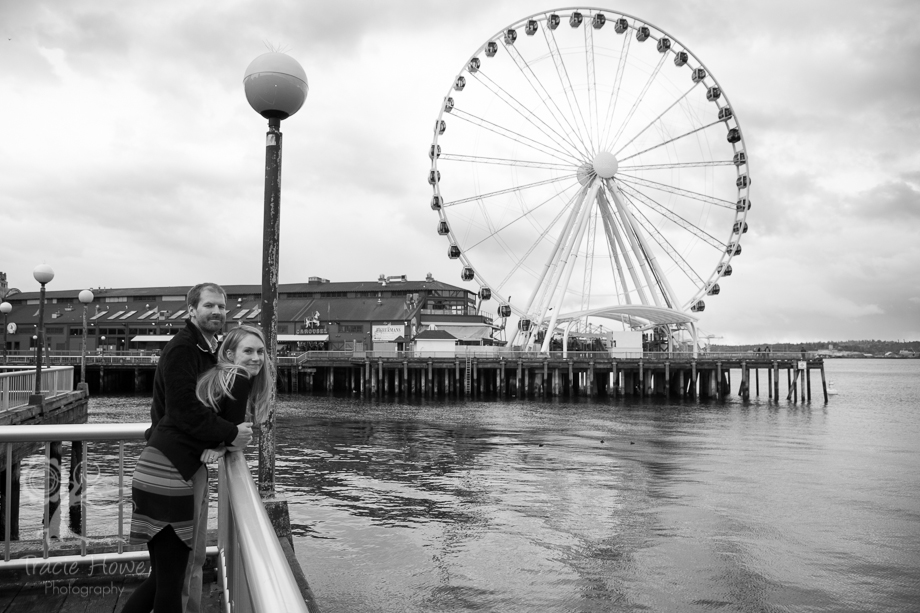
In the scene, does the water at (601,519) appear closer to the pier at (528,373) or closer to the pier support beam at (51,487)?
the pier support beam at (51,487)

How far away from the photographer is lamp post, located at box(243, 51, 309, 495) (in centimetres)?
498

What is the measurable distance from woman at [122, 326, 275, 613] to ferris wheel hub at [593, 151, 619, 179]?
41849 millimetres

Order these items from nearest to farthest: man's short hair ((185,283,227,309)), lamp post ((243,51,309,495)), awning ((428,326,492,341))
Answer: man's short hair ((185,283,227,309)) → lamp post ((243,51,309,495)) → awning ((428,326,492,341))

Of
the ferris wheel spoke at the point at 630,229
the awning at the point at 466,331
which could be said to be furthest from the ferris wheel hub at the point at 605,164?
the awning at the point at 466,331

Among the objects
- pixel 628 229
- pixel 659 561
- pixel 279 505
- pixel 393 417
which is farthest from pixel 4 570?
pixel 628 229

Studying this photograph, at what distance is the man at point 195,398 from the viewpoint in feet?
10.3

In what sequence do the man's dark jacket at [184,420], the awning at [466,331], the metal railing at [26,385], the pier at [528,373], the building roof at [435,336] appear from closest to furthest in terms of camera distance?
1. the man's dark jacket at [184,420]
2. the metal railing at [26,385]
3. the pier at [528,373]
4. the building roof at [435,336]
5. the awning at [466,331]

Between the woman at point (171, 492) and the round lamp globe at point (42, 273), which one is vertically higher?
the round lamp globe at point (42, 273)

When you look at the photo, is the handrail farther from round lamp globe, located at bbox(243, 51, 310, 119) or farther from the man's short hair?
round lamp globe, located at bbox(243, 51, 310, 119)

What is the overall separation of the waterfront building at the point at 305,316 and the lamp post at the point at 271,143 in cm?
5579

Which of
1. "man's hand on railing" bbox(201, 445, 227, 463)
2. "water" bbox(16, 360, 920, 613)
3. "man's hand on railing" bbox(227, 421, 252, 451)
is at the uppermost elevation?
"man's hand on railing" bbox(227, 421, 252, 451)

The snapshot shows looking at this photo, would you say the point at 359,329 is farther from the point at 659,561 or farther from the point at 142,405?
the point at 659,561

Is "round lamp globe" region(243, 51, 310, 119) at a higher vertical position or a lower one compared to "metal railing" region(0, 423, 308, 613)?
higher

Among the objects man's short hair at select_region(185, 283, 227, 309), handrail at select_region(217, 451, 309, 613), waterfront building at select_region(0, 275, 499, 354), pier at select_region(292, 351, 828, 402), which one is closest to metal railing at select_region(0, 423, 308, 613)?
handrail at select_region(217, 451, 309, 613)
